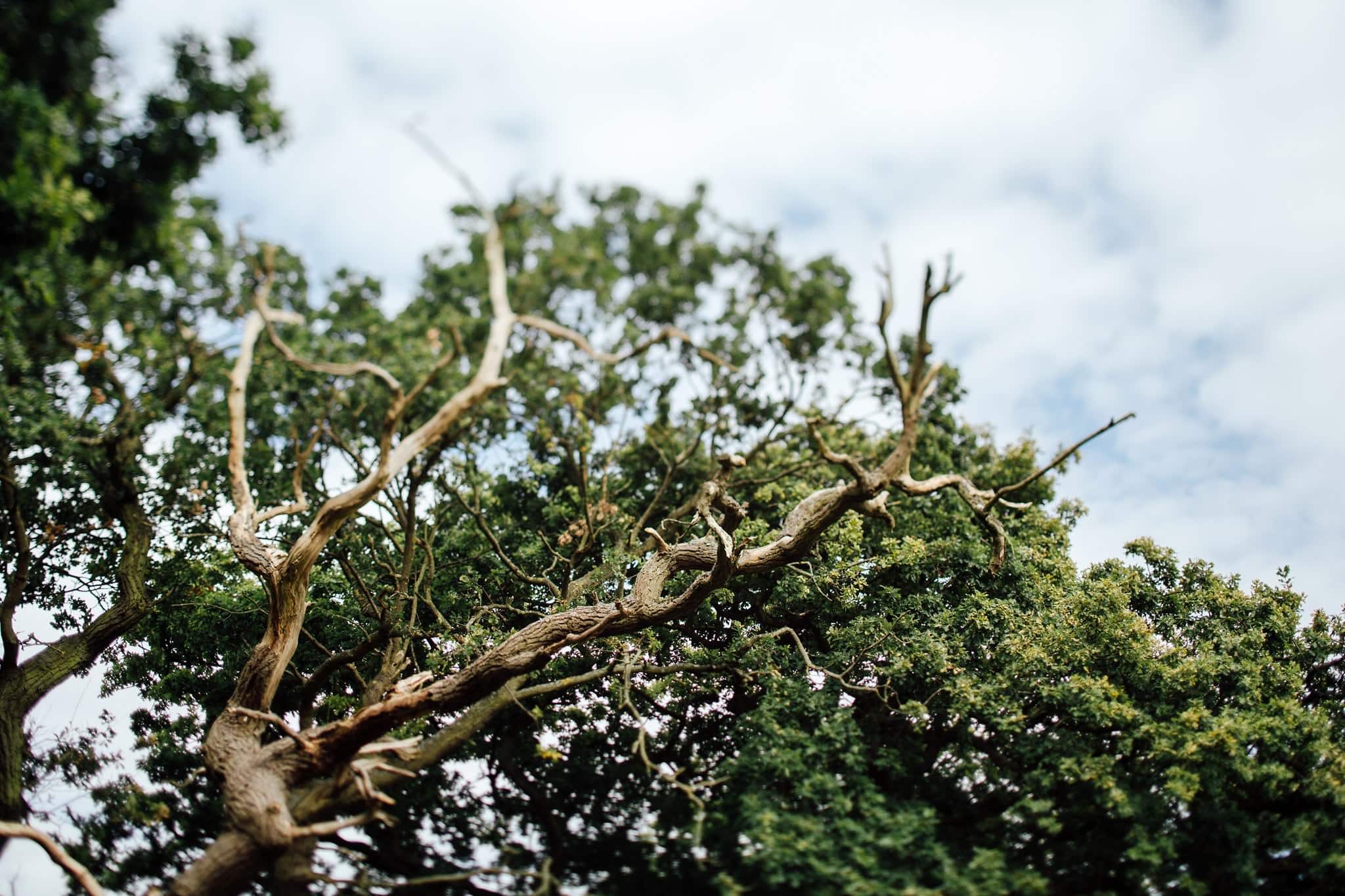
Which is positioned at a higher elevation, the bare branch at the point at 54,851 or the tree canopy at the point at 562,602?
the tree canopy at the point at 562,602

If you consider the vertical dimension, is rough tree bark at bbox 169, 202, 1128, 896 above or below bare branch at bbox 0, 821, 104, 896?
above

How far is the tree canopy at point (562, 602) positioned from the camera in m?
7.21

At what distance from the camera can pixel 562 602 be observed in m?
10.3

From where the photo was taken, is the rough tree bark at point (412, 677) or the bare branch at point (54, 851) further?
the bare branch at point (54, 851)

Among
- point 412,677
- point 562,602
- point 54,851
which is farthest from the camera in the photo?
point 562,602

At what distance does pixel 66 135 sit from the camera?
624 centimetres

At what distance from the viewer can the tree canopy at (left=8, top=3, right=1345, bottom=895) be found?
7.21 meters

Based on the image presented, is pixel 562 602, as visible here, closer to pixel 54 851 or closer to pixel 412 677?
pixel 412 677

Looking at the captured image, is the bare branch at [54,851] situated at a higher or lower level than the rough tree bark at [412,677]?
lower

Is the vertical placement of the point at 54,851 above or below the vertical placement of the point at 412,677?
below

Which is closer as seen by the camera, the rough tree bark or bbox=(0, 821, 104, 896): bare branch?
the rough tree bark

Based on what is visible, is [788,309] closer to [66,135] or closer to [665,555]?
[665,555]

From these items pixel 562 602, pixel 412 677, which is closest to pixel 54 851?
pixel 412 677

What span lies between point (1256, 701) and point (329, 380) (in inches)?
513
